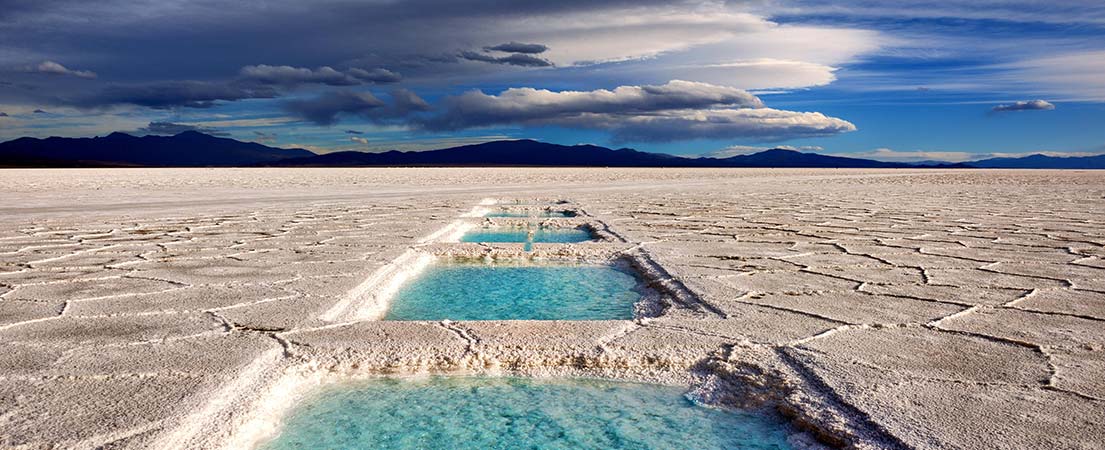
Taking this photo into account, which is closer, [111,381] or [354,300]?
[111,381]

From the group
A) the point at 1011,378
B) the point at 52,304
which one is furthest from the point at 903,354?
the point at 52,304

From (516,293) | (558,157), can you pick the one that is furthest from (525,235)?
(558,157)

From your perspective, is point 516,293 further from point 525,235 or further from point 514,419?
point 525,235

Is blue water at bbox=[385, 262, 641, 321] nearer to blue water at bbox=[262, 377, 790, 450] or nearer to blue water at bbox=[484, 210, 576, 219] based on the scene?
blue water at bbox=[262, 377, 790, 450]

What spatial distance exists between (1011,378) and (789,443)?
2.29 feet

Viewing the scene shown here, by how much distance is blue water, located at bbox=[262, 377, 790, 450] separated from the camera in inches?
65.5

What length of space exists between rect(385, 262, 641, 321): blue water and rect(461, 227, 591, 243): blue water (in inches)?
53.9

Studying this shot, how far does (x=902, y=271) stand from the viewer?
12.0 ft

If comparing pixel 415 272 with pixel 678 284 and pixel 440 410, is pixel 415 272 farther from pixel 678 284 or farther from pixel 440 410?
pixel 440 410

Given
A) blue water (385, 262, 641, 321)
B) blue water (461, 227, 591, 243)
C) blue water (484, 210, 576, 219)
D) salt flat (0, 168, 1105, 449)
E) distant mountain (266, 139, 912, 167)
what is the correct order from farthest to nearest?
distant mountain (266, 139, 912, 167) → blue water (484, 210, 576, 219) → blue water (461, 227, 591, 243) → blue water (385, 262, 641, 321) → salt flat (0, 168, 1105, 449)

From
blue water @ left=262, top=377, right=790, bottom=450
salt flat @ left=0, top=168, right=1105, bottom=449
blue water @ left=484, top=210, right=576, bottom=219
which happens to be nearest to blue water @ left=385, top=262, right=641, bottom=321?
salt flat @ left=0, top=168, right=1105, bottom=449

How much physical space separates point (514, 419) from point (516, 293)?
1676 millimetres

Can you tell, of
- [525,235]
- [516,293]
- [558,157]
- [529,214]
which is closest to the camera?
[516,293]

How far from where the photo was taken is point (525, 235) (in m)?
6.02
